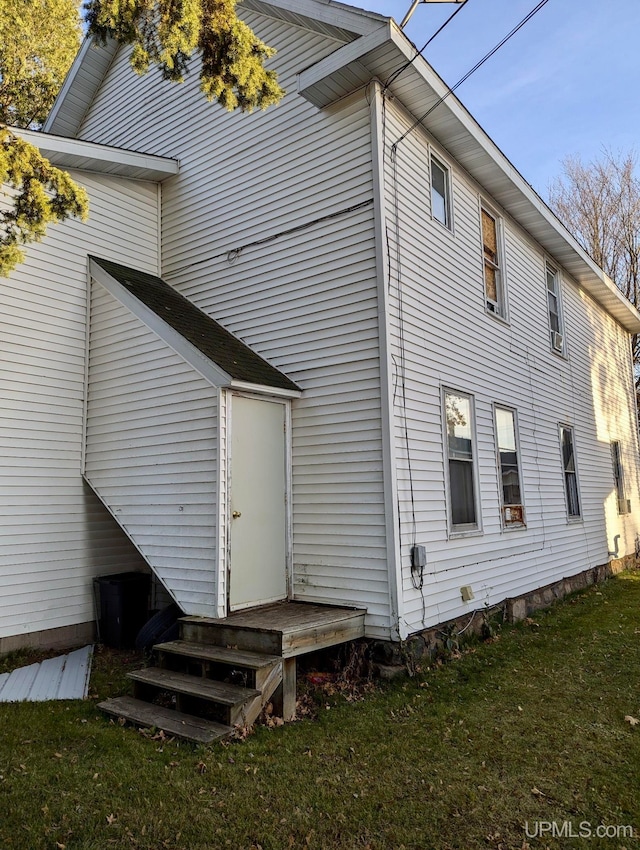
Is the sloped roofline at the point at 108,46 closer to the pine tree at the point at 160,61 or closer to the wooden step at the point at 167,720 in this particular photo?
the pine tree at the point at 160,61

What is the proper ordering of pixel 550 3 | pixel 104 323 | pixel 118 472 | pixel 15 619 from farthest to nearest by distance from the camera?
pixel 104 323
pixel 118 472
pixel 15 619
pixel 550 3

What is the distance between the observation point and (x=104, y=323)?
731 centimetres

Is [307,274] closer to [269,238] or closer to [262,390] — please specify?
[269,238]

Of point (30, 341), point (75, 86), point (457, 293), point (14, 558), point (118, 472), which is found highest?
point (75, 86)

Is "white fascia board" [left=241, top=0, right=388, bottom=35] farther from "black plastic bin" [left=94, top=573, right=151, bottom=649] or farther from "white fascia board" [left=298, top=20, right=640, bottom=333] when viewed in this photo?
"black plastic bin" [left=94, top=573, right=151, bottom=649]

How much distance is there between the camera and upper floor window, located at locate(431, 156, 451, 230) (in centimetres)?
757

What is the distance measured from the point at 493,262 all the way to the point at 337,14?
432cm

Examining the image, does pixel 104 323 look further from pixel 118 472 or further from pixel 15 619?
pixel 15 619

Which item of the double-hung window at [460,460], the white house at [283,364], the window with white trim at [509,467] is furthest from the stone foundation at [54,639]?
the window with white trim at [509,467]

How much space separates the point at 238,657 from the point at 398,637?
157 centimetres

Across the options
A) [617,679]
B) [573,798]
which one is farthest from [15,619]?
[617,679]

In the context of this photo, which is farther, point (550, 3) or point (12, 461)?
point (12, 461)

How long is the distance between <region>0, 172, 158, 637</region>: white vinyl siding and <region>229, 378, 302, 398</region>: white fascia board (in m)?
2.61

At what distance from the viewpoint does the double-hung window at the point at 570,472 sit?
35.1 feet
